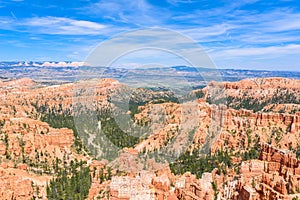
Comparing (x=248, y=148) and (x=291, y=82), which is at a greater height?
(x=291, y=82)

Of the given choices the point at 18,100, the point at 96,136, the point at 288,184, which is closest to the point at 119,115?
the point at 96,136

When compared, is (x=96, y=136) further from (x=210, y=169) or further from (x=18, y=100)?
(x=18, y=100)

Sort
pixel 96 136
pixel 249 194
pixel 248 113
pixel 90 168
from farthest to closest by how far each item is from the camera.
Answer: pixel 248 113 < pixel 96 136 < pixel 90 168 < pixel 249 194

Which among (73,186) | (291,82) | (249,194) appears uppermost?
(291,82)

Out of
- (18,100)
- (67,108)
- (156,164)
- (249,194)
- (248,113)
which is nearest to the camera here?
(249,194)

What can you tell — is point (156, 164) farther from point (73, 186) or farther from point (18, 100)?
point (18, 100)

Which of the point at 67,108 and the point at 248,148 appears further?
the point at 67,108

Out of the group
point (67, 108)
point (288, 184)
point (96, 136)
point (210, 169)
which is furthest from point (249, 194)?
point (67, 108)
